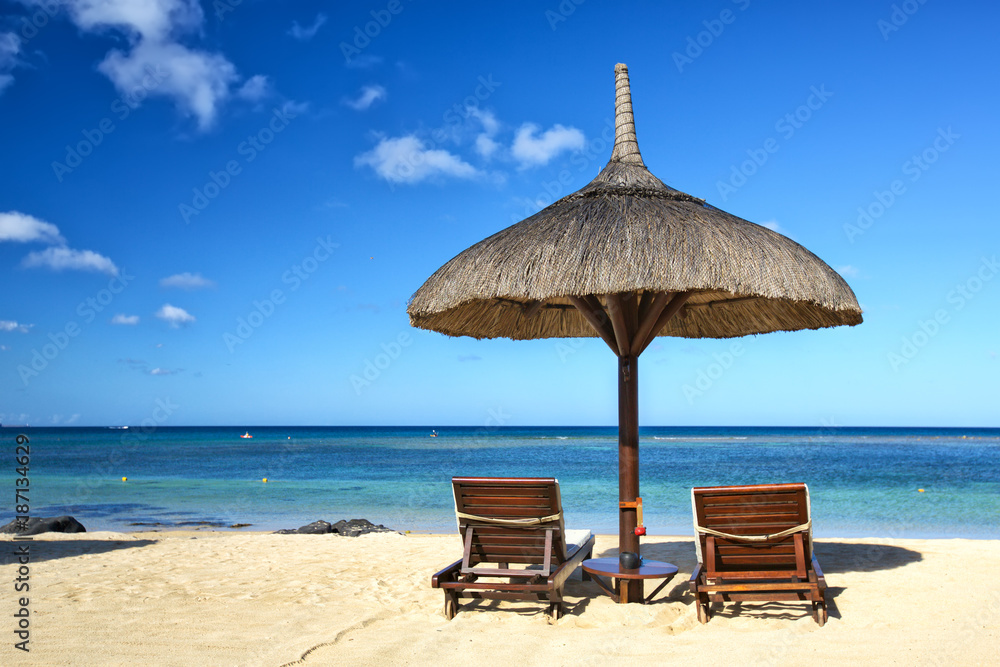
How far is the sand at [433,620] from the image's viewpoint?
3525 millimetres

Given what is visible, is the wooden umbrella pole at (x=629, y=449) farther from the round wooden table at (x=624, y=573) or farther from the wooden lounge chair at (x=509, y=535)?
the wooden lounge chair at (x=509, y=535)

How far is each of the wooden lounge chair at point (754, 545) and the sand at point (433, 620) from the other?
199 mm

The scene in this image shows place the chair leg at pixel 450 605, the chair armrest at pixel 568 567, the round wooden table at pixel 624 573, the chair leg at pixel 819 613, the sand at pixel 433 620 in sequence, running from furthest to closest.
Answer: the round wooden table at pixel 624 573 → the chair leg at pixel 450 605 → the chair armrest at pixel 568 567 → the chair leg at pixel 819 613 → the sand at pixel 433 620

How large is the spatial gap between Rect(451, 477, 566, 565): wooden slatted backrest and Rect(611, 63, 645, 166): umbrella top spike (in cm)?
251

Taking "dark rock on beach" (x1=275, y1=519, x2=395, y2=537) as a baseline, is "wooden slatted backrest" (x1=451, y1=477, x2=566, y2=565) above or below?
above

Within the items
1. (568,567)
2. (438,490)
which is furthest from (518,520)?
(438,490)

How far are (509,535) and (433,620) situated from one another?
688mm

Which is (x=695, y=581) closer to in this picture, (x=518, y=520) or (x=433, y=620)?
(x=518, y=520)

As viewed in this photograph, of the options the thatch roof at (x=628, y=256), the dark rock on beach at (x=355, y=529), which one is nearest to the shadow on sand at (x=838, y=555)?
the thatch roof at (x=628, y=256)

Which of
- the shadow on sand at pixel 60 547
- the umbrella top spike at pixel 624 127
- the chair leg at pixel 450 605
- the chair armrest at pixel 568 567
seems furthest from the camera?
the shadow on sand at pixel 60 547

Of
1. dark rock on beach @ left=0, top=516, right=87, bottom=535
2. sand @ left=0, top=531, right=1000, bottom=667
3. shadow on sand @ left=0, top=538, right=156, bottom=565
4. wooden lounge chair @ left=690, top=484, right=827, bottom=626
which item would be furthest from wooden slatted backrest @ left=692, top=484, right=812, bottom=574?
dark rock on beach @ left=0, top=516, right=87, bottom=535

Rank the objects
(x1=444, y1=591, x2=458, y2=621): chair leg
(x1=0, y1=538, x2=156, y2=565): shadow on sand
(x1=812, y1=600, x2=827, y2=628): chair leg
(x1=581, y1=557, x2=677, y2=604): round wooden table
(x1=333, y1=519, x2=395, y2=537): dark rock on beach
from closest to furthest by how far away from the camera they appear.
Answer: (x1=812, y1=600, x2=827, y2=628): chair leg, (x1=444, y1=591, x2=458, y2=621): chair leg, (x1=581, y1=557, x2=677, y2=604): round wooden table, (x1=0, y1=538, x2=156, y2=565): shadow on sand, (x1=333, y1=519, x2=395, y2=537): dark rock on beach

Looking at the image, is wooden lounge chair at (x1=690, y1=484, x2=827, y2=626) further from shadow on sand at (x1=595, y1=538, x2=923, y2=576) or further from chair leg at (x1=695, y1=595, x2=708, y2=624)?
shadow on sand at (x1=595, y1=538, x2=923, y2=576)

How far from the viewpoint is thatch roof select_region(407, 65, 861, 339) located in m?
4.06
